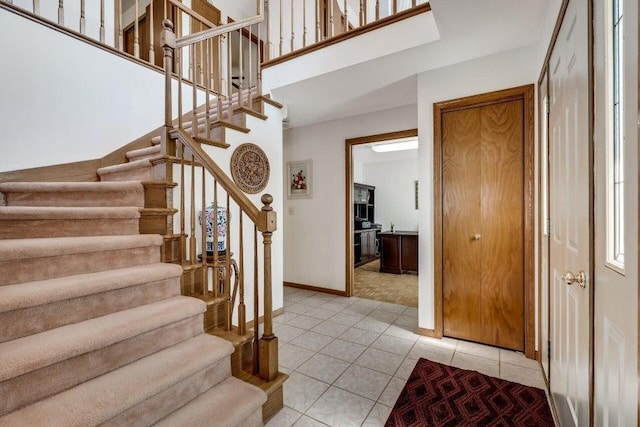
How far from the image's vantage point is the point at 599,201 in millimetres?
924

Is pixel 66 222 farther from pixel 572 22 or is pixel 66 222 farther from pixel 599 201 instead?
pixel 572 22

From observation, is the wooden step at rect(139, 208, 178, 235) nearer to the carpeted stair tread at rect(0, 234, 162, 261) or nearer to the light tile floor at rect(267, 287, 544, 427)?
the carpeted stair tread at rect(0, 234, 162, 261)

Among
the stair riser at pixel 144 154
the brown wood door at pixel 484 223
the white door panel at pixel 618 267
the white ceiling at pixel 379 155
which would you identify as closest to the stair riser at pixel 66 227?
the stair riser at pixel 144 154

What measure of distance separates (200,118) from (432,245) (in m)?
2.65

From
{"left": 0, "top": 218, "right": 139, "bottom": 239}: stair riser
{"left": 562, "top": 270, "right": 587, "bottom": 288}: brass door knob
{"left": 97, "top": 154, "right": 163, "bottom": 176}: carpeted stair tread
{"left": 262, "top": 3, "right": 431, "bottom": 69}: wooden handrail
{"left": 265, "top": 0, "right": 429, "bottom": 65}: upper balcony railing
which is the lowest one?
{"left": 562, "top": 270, "right": 587, "bottom": 288}: brass door knob

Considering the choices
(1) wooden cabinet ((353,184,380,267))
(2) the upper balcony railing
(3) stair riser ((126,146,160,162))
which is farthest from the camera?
(1) wooden cabinet ((353,184,380,267))

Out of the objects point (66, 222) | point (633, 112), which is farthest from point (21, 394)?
point (633, 112)

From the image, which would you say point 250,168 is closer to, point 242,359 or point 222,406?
point 242,359

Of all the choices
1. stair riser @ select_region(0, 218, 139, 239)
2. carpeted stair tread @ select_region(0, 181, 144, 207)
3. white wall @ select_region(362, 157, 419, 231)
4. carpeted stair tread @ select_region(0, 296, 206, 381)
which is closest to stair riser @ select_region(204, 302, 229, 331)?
carpeted stair tread @ select_region(0, 296, 206, 381)

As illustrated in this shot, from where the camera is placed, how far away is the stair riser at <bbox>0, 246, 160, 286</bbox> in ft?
4.33

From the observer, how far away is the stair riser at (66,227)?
1537 mm

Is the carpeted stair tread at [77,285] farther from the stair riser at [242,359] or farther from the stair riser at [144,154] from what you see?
the stair riser at [144,154]

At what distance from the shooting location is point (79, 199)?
2.00 m

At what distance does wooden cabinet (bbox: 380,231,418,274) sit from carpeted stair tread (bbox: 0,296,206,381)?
4147mm
